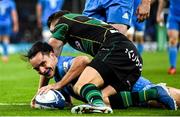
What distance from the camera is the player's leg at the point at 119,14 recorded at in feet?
30.6

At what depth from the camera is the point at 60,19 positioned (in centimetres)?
775

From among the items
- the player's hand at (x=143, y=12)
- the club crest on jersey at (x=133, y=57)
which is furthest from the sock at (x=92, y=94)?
the player's hand at (x=143, y=12)

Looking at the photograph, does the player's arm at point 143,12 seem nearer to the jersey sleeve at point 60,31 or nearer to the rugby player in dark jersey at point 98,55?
the rugby player in dark jersey at point 98,55

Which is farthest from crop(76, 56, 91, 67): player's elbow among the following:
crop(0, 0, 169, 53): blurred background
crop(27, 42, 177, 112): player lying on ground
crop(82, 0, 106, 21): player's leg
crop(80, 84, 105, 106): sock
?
crop(0, 0, 169, 53): blurred background

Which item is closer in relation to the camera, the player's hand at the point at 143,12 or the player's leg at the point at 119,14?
the player's hand at the point at 143,12

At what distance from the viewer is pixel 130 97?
24.5 ft

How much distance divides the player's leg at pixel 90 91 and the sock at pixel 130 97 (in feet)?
0.81

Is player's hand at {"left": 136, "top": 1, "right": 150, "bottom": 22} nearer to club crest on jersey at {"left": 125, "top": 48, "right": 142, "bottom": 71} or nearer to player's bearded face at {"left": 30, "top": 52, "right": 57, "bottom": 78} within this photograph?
club crest on jersey at {"left": 125, "top": 48, "right": 142, "bottom": 71}

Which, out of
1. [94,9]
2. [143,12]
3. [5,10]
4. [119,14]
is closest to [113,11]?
[119,14]

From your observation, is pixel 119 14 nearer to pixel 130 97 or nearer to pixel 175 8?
pixel 130 97

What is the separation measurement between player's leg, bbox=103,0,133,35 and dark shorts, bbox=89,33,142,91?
1.76 m

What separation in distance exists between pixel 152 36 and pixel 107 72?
24418 millimetres

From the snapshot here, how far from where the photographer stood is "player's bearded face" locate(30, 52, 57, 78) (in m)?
7.36

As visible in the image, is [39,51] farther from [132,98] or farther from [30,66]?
[132,98]
